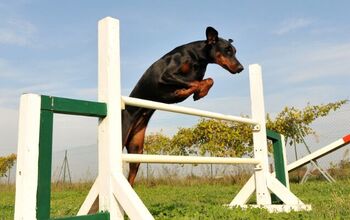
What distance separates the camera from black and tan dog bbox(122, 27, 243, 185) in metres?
3.03

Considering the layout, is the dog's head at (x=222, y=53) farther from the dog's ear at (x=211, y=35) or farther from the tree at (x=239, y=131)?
the tree at (x=239, y=131)

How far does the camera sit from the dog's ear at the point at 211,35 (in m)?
3.32

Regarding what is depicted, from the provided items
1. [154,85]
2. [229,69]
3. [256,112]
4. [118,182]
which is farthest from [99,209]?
[256,112]

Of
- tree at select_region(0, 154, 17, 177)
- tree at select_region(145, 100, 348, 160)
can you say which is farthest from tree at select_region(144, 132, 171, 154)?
tree at select_region(0, 154, 17, 177)

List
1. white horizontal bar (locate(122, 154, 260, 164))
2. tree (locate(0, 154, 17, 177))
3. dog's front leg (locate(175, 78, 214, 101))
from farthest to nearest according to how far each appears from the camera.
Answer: tree (locate(0, 154, 17, 177)) < dog's front leg (locate(175, 78, 214, 101)) < white horizontal bar (locate(122, 154, 260, 164))

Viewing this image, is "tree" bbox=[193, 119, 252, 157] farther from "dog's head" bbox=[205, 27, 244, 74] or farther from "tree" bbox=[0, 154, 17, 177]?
"tree" bbox=[0, 154, 17, 177]

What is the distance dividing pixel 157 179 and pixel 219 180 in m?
1.69

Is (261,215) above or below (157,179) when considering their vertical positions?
below

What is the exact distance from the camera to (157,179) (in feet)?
34.3

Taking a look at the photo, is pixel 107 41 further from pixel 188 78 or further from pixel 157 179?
pixel 157 179

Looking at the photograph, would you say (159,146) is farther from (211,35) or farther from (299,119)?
(211,35)

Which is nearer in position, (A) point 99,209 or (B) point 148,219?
(B) point 148,219

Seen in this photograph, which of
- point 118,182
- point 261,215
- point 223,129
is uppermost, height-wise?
point 223,129

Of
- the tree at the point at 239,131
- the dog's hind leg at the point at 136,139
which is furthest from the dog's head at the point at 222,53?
the tree at the point at 239,131
